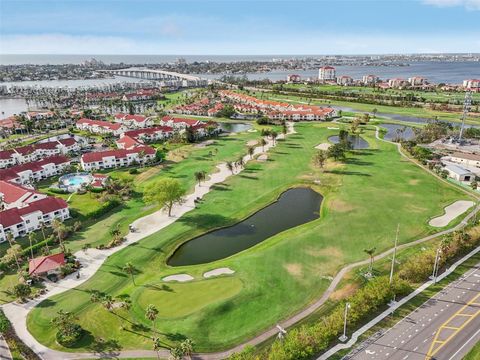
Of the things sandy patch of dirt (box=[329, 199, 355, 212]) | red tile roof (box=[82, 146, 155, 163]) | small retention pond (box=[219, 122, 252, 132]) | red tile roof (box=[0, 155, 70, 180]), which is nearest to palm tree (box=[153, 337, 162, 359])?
sandy patch of dirt (box=[329, 199, 355, 212])

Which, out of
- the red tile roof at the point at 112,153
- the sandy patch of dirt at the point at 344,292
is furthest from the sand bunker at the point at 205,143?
the sandy patch of dirt at the point at 344,292

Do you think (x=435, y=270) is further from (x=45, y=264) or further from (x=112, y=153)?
(x=112, y=153)

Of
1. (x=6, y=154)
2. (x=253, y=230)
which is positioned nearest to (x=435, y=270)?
(x=253, y=230)

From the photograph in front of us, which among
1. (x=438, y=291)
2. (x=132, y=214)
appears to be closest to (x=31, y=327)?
(x=132, y=214)

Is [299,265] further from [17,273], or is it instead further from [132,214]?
[17,273]

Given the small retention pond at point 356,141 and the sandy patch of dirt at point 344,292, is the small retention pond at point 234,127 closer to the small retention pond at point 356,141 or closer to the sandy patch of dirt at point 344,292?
the small retention pond at point 356,141

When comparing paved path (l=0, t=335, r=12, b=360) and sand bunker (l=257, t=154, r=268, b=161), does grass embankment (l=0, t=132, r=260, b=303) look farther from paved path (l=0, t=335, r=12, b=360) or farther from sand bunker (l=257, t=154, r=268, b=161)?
paved path (l=0, t=335, r=12, b=360)
